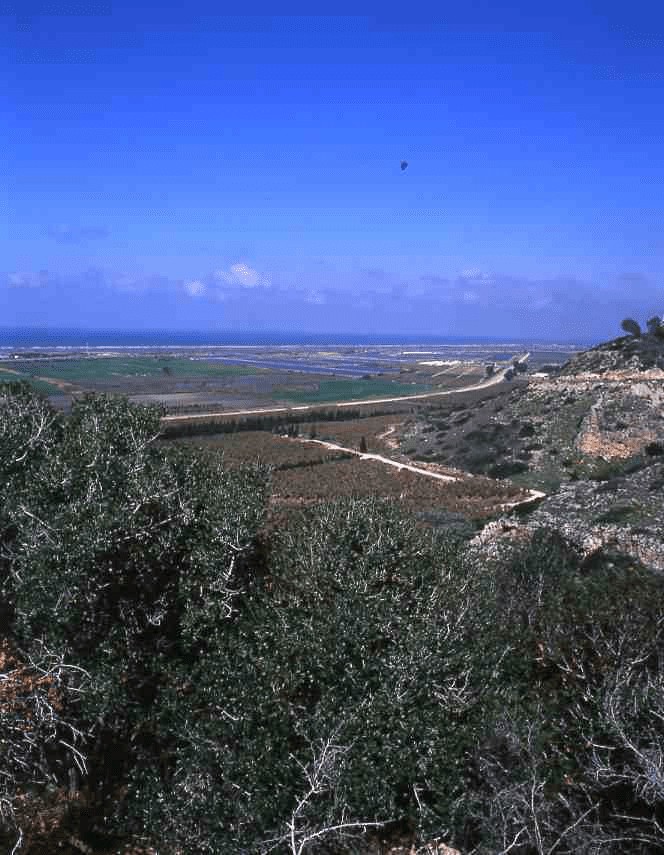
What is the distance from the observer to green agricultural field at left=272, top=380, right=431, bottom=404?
11019 centimetres

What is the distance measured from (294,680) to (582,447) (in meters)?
44.4

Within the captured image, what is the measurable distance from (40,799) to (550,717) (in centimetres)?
961

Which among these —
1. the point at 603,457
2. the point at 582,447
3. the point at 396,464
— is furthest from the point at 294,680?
the point at 396,464

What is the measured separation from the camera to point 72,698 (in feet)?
37.9

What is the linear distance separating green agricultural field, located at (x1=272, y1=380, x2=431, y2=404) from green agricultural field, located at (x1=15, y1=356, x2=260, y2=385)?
31.7 meters

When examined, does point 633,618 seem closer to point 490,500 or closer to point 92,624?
point 92,624

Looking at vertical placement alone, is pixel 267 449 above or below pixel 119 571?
below

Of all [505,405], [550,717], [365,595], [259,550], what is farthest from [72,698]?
[505,405]

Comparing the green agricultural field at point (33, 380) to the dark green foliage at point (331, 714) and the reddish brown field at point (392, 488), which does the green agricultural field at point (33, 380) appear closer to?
the reddish brown field at point (392, 488)

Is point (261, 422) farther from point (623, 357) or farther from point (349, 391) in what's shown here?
point (349, 391)

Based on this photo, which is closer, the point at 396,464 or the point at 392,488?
the point at 392,488

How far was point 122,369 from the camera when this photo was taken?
15388 centimetres

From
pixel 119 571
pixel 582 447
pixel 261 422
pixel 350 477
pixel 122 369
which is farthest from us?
pixel 122 369

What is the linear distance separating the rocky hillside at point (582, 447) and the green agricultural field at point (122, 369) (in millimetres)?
83860
